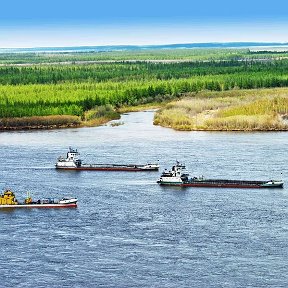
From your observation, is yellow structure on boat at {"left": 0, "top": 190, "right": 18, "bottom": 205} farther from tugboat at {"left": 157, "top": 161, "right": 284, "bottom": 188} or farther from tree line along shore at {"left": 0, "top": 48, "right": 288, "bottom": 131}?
tree line along shore at {"left": 0, "top": 48, "right": 288, "bottom": 131}

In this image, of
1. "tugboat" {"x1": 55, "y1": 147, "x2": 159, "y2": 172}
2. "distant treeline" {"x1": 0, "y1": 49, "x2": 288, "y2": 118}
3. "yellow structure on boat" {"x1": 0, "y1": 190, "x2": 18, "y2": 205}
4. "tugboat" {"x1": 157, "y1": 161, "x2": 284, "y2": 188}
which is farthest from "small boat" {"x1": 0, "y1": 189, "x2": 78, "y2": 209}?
"distant treeline" {"x1": 0, "y1": 49, "x2": 288, "y2": 118}

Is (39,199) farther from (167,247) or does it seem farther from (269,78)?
(269,78)

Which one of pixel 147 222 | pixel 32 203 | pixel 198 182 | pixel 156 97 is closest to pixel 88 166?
pixel 198 182

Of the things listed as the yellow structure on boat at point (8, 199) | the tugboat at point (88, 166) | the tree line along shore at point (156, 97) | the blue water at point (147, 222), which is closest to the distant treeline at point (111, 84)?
the tree line along shore at point (156, 97)

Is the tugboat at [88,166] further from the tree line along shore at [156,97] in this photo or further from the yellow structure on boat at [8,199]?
the tree line along shore at [156,97]

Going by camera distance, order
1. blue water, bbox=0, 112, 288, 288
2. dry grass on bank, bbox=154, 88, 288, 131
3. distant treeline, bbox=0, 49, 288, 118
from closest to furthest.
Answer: blue water, bbox=0, 112, 288, 288, dry grass on bank, bbox=154, 88, 288, 131, distant treeline, bbox=0, 49, 288, 118

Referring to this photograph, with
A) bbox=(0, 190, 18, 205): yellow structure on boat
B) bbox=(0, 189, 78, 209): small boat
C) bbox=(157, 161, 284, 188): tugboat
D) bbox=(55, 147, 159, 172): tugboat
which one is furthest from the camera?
bbox=(55, 147, 159, 172): tugboat
